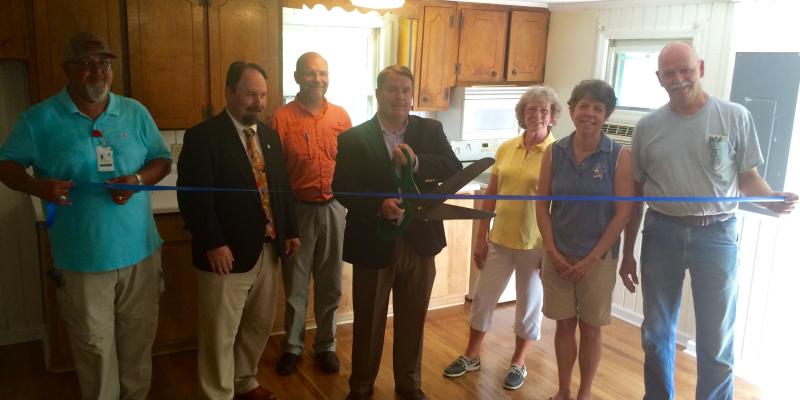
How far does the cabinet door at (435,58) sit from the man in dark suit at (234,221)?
71.5 inches

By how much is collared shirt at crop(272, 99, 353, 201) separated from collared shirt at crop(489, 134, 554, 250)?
827 mm

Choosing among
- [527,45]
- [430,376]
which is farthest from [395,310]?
[527,45]

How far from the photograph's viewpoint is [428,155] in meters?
2.60

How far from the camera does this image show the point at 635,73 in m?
4.18

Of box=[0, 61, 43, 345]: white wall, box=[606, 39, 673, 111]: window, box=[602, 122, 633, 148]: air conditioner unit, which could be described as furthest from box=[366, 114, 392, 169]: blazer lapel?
box=[606, 39, 673, 111]: window

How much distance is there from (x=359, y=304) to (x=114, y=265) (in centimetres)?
96

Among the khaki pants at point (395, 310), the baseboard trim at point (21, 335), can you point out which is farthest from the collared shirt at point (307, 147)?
the baseboard trim at point (21, 335)

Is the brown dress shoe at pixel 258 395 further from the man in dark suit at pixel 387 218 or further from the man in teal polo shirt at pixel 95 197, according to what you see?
the man in teal polo shirt at pixel 95 197

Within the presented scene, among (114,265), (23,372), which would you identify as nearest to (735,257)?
(114,265)

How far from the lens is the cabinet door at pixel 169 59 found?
3316 millimetres

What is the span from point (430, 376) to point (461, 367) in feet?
0.54

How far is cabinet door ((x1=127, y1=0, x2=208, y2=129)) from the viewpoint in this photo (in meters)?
3.32

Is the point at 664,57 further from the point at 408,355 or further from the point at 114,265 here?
the point at 114,265

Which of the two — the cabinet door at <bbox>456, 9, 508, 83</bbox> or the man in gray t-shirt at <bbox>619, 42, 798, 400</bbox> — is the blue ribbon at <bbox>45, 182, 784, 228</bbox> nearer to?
the man in gray t-shirt at <bbox>619, 42, 798, 400</bbox>
